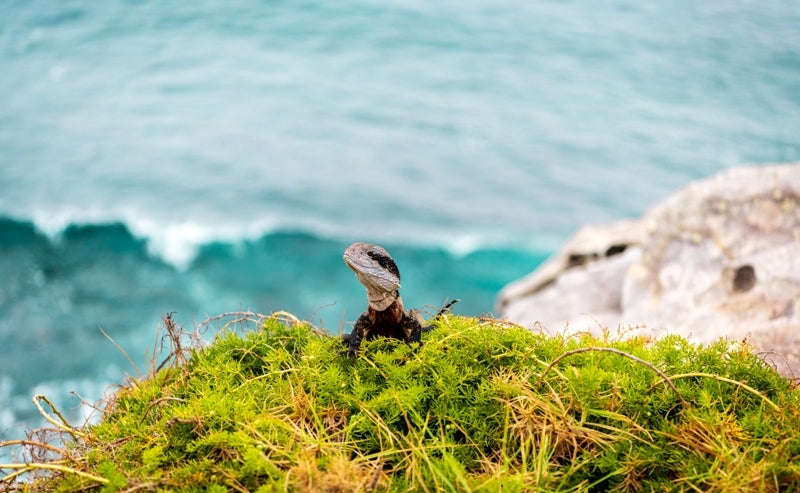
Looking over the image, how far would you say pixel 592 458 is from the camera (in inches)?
89.4

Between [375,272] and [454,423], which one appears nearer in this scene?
[454,423]

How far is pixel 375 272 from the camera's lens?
2.68m

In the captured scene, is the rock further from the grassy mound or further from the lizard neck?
the lizard neck

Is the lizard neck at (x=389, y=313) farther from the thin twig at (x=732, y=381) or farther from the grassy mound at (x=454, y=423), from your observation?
the thin twig at (x=732, y=381)

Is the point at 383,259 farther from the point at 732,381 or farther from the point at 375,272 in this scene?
the point at 732,381

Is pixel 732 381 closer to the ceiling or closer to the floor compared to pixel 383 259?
closer to the floor

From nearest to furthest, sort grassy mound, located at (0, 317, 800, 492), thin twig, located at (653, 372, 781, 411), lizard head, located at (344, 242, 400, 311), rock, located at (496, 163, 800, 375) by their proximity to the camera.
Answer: grassy mound, located at (0, 317, 800, 492) → thin twig, located at (653, 372, 781, 411) → lizard head, located at (344, 242, 400, 311) → rock, located at (496, 163, 800, 375)

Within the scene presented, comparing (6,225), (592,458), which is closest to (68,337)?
(6,225)

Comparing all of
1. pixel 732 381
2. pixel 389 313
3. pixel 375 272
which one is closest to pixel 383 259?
pixel 375 272

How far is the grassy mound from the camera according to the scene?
218 centimetres

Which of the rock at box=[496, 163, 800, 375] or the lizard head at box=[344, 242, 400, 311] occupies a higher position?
the lizard head at box=[344, 242, 400, 311]

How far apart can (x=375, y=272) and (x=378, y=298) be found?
117 millimetres

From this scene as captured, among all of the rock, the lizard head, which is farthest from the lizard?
the rock

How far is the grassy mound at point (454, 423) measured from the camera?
7.14 feet
